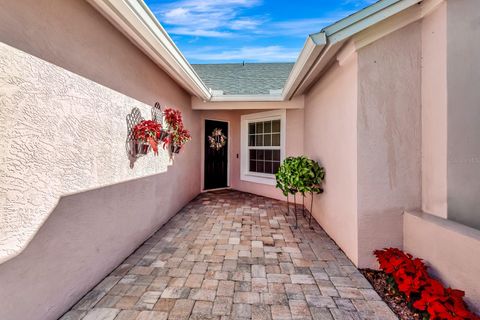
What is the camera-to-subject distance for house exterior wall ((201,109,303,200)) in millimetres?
6281

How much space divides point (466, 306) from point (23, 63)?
154 inches

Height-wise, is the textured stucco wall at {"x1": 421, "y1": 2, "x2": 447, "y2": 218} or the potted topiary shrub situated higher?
the textured stucco wall at {"x1": 421, "y1": 2, "x2": 447, "y2": 218}

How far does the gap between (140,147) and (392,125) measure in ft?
10.7

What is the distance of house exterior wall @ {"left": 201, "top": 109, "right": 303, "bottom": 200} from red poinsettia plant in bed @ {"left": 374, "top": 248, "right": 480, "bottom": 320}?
3886mm

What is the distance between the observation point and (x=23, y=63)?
5.41ft

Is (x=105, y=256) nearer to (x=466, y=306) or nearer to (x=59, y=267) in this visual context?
(x=59, y=267)

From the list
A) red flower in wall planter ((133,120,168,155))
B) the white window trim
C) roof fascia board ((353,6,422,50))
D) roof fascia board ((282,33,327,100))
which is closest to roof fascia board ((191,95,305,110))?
the white window trim

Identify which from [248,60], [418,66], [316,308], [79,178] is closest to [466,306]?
[316,308]

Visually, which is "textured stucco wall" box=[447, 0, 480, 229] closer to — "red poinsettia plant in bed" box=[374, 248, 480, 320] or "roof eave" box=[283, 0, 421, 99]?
"roof eave" box=[283, 0, 421, 99]

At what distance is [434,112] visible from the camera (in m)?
2.58

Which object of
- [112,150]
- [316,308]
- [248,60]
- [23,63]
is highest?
[248,60]

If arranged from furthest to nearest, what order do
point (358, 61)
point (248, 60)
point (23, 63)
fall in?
1. point (248, 60)
2. point (358, 61)
3. point (23, 63)

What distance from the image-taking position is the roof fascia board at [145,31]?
2.27m

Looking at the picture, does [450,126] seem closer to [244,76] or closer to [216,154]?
[216,154]
